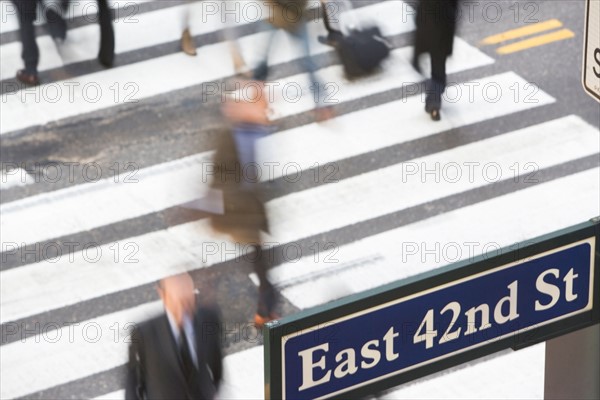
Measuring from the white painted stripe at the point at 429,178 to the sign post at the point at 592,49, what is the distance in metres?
6.05

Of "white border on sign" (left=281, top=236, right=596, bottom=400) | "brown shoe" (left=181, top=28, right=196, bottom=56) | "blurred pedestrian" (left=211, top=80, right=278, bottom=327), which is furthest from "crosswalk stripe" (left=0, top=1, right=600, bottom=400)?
"white border on sign" (left=281, top=236, right=596, bottom=400)

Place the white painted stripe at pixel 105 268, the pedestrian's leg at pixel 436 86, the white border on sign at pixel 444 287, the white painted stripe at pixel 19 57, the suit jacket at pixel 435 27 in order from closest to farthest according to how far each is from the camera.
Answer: the white border on sign at pixel 444 287 < the white painted stripe at pixel 105 268 < the pedestrian's leg at pixel 436 86 < the suit jacket at pixel 435 27 < the white painted stripe at pixel 19 57

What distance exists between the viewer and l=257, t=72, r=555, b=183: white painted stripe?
11.2 meters

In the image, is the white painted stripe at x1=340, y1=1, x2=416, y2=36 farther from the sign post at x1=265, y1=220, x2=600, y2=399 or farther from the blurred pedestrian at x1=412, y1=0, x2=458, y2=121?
the sign post at x1=265, y1=220, x2=600, y2=399

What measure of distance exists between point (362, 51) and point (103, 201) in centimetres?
327

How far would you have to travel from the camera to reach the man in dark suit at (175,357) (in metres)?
7.66

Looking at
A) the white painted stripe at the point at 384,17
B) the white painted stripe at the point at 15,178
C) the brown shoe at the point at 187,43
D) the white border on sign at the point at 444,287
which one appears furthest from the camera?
the white painted stripe at the point at 384,17

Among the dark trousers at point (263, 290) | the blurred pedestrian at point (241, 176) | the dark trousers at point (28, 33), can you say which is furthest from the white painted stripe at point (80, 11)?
the blurred pedestrian at point (241, 176)

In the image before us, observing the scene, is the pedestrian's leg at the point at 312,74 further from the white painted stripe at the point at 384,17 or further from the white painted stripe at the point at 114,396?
the white painted stripe at the point at 114,396

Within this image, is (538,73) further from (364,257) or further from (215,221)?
(215,221)

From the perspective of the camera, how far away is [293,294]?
31.4ft

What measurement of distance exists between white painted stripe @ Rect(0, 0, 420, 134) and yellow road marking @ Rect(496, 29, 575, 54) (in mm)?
1671

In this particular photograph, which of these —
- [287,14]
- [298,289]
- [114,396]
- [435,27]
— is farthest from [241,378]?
[435,27]

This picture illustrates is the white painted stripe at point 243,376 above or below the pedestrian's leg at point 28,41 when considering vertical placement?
below
